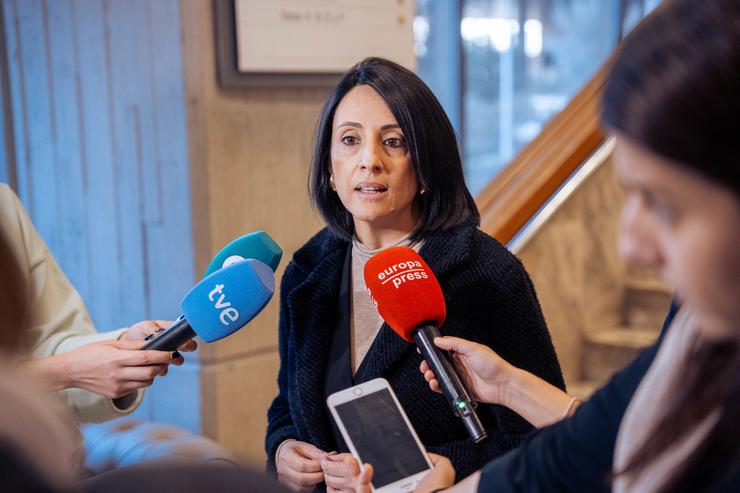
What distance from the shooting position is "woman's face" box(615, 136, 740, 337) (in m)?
0.85

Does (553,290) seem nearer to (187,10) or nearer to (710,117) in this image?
(187,10)

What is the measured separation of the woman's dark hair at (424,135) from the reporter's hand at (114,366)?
0.61 metres

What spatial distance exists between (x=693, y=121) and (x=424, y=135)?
3.35 ft

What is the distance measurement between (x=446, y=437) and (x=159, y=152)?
1.92 meters

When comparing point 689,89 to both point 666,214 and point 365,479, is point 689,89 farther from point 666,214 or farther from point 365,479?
point 365,479

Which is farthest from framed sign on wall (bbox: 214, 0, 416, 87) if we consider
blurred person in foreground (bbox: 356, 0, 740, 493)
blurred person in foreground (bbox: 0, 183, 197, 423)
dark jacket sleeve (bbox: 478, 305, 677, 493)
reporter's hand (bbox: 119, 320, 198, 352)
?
blurred person in foreground (bbox: 356, 0, 740, 493)

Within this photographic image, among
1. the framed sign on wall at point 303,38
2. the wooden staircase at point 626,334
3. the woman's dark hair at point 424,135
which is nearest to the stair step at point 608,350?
the wooden staircase at point 626,334

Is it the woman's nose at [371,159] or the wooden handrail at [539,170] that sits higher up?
the woman's nose at [371,159]

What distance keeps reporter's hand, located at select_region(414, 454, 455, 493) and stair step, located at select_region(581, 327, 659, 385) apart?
7.60ft

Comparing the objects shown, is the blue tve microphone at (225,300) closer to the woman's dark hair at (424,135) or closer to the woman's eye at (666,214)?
the woman's dark hair at (424,135)

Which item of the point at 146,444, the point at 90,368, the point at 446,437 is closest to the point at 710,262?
the point at 446,437

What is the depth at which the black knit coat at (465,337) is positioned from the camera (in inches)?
69.0

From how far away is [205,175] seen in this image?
323cm

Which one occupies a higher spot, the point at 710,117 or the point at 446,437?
the point at 710,117
